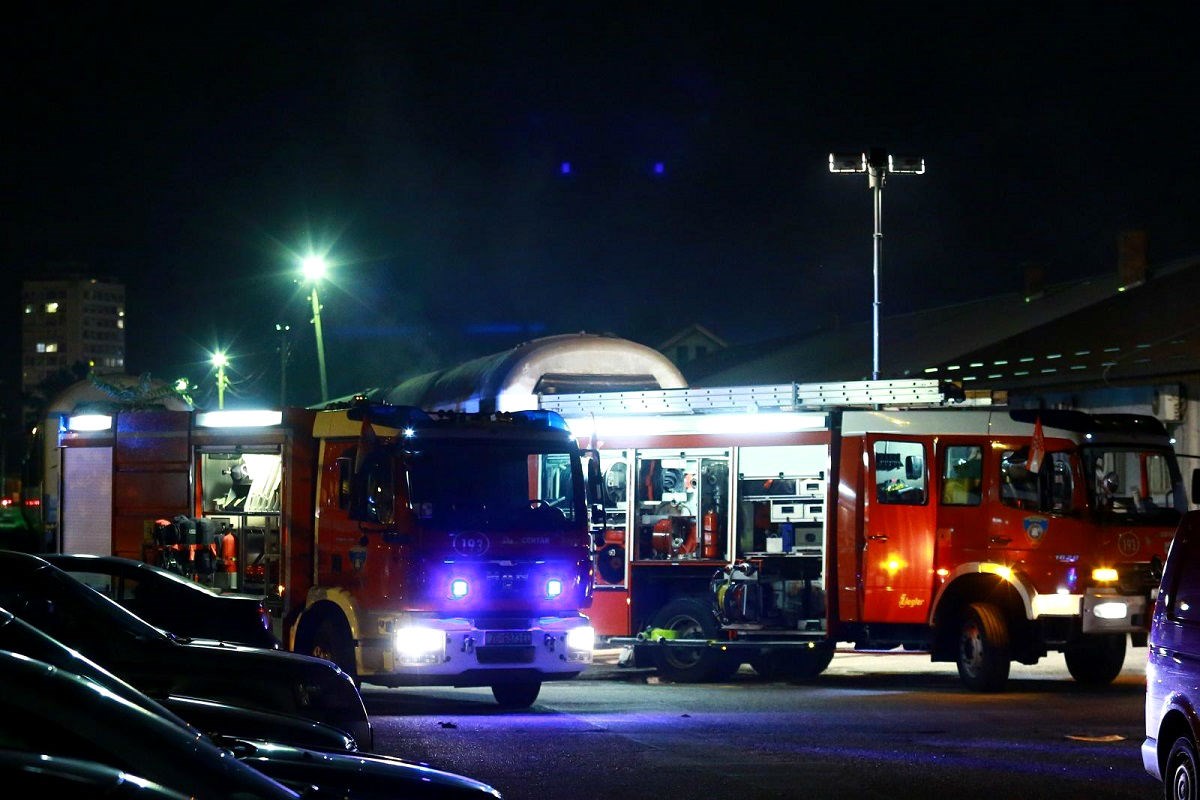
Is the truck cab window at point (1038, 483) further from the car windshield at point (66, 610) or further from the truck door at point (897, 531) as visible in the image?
the car windshield at point (66, 610)

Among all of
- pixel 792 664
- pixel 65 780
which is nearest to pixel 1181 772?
pixel 65 780

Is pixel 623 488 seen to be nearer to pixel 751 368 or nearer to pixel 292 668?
pixel 292 668

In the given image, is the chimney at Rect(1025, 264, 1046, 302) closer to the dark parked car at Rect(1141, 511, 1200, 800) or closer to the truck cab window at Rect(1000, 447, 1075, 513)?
the truck cab window at Rect(1000, 447, 1075, 513)

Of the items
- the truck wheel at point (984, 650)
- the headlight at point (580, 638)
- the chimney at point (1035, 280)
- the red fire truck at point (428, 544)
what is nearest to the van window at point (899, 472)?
the truck wheel at point (984, 650)

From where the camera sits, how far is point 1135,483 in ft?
59.8

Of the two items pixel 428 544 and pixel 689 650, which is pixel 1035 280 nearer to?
pixel 689 650

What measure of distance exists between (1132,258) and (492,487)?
24941 millimetres

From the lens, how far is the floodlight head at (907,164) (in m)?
23.7

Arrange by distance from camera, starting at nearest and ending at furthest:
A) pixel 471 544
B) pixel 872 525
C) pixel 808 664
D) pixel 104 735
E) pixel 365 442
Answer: pixel 104 735
pixel 471 544
pixel 365 442
pixel 872 525
pixel 808 664

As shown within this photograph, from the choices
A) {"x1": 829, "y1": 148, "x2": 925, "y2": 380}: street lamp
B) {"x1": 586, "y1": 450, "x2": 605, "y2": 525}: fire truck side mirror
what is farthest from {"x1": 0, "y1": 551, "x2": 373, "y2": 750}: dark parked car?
{"x1": 829, "y1": 148, "x2": 925, "y2": 380}: street lamp

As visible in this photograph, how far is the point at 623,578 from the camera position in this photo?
716 inches

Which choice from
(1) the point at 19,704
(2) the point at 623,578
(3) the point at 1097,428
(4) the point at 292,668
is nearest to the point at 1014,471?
(3) the point at 1097,428

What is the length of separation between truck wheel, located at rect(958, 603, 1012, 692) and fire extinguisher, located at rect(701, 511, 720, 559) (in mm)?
2774

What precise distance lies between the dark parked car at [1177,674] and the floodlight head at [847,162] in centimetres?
1415
